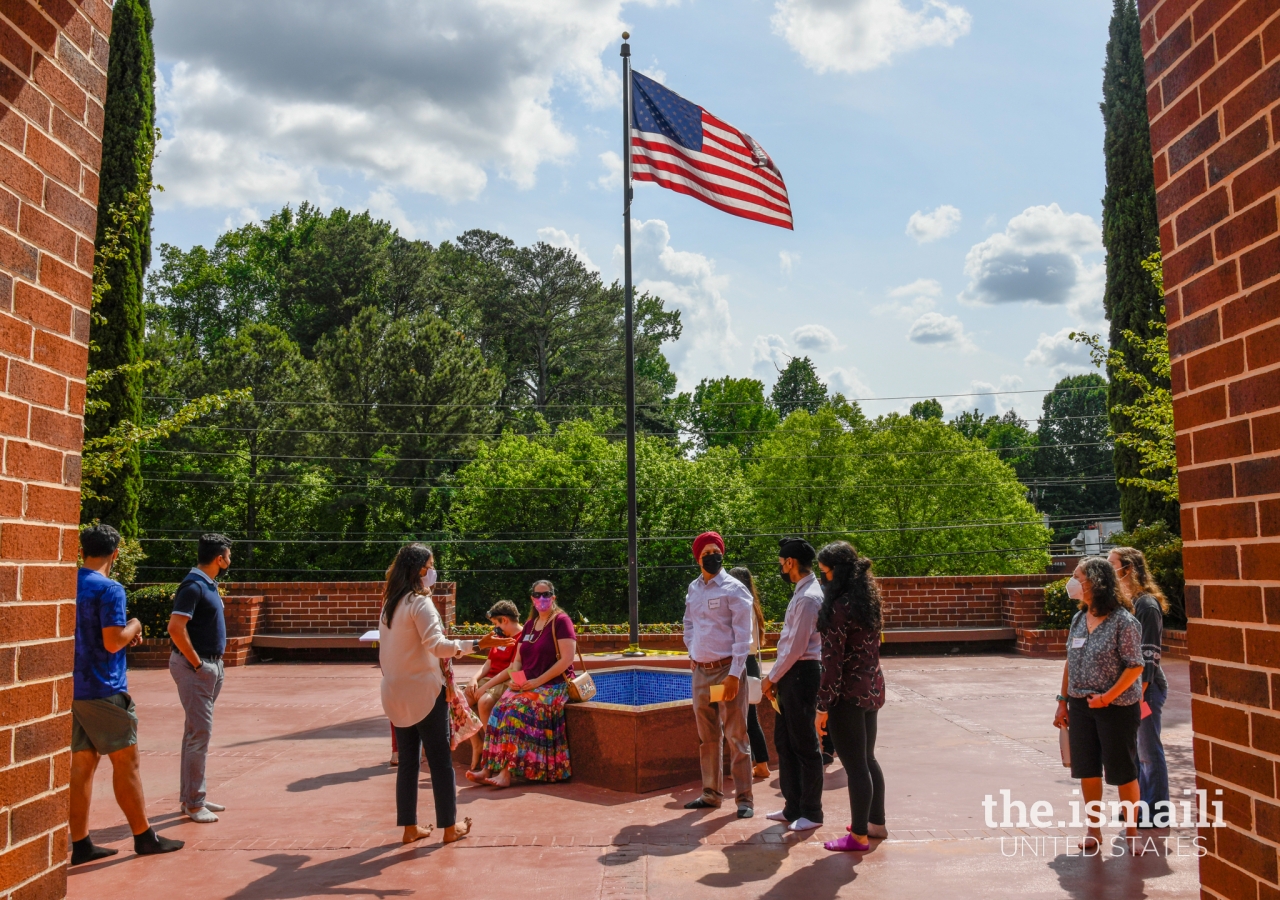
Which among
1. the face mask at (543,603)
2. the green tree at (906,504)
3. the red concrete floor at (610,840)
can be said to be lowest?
the red concrete floor at (610,840)

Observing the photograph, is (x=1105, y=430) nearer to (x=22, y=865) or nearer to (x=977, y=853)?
(x=977, y=853)

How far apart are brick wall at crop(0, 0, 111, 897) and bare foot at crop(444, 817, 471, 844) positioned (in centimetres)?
349

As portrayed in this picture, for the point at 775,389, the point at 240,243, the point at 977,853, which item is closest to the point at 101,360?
the point at 977,853

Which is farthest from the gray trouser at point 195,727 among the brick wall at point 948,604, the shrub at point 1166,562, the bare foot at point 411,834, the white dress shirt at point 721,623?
the shrub at point 1166,562

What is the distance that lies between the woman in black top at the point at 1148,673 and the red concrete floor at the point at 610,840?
11.2 inches

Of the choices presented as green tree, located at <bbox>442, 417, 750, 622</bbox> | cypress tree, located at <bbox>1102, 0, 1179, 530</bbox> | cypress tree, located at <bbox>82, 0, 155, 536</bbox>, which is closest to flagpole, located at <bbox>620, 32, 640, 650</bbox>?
cypress tree, located at <bbox>82, 0, 155, 536</bbox>

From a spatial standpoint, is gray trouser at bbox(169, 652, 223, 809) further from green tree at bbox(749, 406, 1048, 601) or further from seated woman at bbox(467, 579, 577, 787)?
green tree at bbox(749, 406, 1048, 601)

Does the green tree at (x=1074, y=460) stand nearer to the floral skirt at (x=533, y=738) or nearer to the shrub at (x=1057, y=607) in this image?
the shrub at (x=1057, y=607)

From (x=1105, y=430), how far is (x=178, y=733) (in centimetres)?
6460

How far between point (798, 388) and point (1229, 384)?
5775 cm

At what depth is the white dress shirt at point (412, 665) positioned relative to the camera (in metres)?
5.41

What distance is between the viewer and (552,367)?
1624 inches

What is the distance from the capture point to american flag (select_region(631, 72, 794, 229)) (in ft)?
36.6

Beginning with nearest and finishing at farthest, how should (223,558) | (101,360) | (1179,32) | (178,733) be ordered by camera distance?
1. (1179,32)
2. (223,558)
3. (178,733)
4. (101,360)
